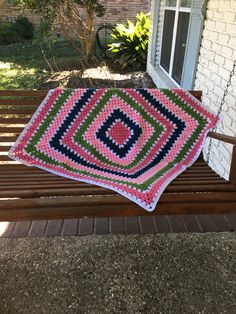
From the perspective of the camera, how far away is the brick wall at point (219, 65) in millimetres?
2686

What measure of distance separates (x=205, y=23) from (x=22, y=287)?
110 inches

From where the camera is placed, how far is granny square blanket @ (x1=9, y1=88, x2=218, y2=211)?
88.0 inches

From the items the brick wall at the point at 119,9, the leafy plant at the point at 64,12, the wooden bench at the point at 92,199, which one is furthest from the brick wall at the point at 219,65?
the brick wall at the point at 119,9

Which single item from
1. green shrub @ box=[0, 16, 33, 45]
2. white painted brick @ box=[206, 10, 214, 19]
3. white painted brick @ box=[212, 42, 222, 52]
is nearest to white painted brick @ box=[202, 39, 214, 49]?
white painted brick @ box=[212, 42, 222, 52]

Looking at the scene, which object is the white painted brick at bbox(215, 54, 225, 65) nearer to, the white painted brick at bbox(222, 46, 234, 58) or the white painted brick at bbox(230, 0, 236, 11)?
the white painted brick at bbox(222, 46, 234, 58)

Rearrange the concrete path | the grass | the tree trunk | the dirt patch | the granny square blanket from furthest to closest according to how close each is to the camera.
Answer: the tree trunk < the grass < the dirt patch < the granny square blanket < the concrete path

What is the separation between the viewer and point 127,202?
5.38 feet

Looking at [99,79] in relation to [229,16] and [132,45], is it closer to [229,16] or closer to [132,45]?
[132,45]

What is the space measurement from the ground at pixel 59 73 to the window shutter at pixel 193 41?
6.24ft

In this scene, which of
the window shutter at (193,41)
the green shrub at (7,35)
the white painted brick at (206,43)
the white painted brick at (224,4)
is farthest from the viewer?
the green shrub at (7,35)

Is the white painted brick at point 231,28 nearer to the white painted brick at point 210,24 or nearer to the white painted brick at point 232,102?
the white painted brick at point 210,24

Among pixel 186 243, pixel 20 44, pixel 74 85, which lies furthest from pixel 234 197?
pixel 20 44

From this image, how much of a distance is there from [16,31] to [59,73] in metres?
5.39

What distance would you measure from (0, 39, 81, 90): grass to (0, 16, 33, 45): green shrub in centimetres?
49
